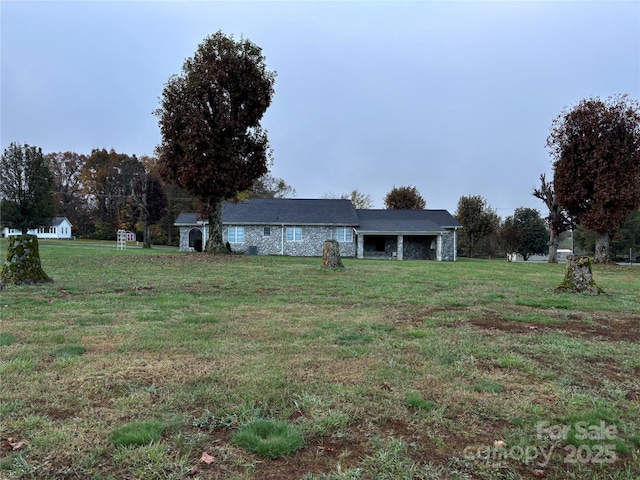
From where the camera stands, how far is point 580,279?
9625mm

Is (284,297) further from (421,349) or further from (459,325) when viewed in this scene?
(421,349)

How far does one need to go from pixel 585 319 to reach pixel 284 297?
16.8ft

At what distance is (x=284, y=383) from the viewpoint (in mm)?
3250

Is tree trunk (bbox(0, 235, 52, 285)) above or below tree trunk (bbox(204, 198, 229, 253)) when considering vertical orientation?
below

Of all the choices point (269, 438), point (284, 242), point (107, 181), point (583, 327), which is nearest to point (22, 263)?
point (269, 438)

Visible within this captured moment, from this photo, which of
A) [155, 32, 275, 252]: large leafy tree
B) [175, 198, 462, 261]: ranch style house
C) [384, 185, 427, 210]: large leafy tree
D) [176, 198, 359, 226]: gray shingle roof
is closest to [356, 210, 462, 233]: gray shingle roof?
[175, 198, 462, 261]: ranch style house

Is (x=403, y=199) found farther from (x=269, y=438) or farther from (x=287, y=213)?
(x=269, y=438)

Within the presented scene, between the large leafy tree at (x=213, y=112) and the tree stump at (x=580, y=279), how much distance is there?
588 inches

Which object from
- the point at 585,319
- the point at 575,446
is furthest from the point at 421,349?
the point at 585,319

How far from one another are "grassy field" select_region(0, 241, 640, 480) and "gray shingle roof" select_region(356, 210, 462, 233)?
24053 mm

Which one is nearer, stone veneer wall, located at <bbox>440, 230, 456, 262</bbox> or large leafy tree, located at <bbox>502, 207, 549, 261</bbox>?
stone veneer wall, located at <bbox>440, 230, 456, 262</bbox>

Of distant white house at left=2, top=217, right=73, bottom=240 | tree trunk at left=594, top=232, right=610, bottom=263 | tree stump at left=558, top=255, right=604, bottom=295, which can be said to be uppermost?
distant white house at left=2, top=217, right=73, bottom=240

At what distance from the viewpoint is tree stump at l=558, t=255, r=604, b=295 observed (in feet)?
31.2

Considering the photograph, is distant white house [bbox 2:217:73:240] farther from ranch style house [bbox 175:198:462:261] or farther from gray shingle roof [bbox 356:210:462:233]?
gray shingle roof [bbox 356:210:462:233]
